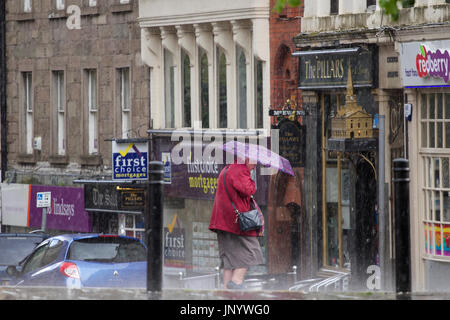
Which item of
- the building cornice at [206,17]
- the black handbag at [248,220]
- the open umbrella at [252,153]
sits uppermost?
the building cornice at [206,17]

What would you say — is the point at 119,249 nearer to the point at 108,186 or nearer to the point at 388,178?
the point at 388,178

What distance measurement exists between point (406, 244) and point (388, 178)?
1029cm

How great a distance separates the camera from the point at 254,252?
49.1 feet

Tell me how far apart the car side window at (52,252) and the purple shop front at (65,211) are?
14.1 metres

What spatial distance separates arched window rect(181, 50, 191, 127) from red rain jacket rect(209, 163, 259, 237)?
552 inches

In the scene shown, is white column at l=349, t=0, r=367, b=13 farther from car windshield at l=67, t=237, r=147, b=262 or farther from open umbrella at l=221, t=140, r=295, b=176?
car windshield at l=67, t=237, r=147, b=262

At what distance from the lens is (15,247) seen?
2269 centimetres

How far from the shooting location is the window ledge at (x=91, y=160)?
1256 inches

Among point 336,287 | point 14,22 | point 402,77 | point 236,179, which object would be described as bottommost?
point 336,287

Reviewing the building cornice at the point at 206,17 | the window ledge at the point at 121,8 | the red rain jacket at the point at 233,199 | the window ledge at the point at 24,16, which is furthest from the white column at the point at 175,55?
the red rain jacket at the point at 233,199

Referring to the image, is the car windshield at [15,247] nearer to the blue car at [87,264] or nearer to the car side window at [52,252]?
the blue car at [87,264]

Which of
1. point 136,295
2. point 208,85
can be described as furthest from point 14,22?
point 136,295

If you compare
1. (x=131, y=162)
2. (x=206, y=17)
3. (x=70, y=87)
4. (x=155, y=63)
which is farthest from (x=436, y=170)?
(x=70, y=87)

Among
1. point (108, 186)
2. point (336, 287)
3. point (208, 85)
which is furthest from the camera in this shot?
point (108, 186)
